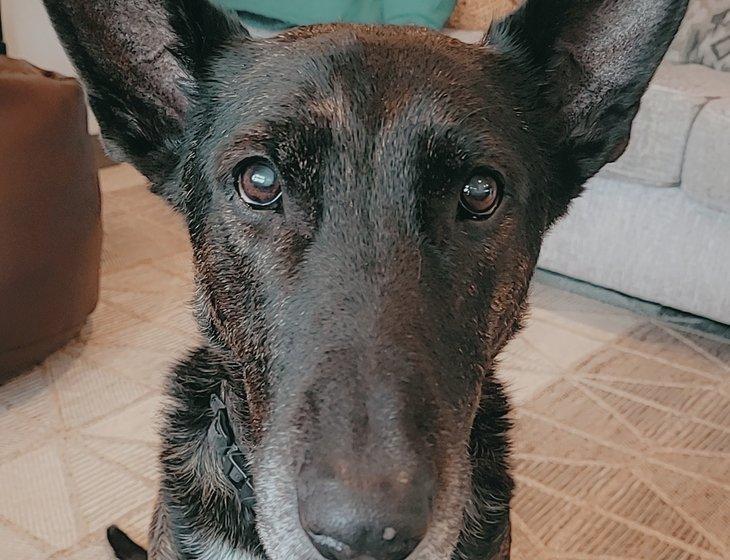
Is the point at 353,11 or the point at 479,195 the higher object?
the point at 479,195

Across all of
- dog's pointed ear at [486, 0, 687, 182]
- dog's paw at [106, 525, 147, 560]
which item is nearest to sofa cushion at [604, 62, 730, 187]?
dog's pointed ear at [486, 0, 687, 182]

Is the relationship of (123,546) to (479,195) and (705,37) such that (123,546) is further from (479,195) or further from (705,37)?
(705,37)

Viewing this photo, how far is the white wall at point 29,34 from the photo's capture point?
4.05m

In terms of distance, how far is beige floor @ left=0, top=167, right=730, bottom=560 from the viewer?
2.00m

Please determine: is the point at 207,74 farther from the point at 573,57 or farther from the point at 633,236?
the point at 633,236

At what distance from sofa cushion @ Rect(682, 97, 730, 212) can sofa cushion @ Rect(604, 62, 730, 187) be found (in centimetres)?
5

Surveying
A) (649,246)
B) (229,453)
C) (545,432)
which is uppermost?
(229,453)

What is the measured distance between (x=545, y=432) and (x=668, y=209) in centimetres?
110

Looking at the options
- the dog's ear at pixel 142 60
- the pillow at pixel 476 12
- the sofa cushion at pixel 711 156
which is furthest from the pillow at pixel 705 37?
the dog's ear at pixel 142 60

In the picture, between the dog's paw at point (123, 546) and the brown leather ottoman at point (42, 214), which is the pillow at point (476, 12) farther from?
the dog's paw at point (123, 546)

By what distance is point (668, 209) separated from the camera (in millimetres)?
2986

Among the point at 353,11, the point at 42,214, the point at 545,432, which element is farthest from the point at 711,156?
the point at 42,214

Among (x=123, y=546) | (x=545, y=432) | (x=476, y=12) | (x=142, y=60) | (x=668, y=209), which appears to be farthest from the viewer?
(x=476, y=12)

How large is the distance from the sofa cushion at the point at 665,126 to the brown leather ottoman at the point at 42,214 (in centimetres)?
192
